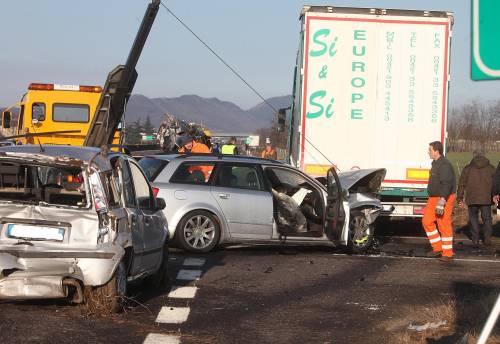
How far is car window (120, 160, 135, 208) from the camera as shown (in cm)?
893

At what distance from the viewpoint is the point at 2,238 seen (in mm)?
8125

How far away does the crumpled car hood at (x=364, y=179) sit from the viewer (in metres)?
15.2

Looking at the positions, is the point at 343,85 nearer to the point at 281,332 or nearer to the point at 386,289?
the point at 386,289

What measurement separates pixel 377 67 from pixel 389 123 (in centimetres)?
101

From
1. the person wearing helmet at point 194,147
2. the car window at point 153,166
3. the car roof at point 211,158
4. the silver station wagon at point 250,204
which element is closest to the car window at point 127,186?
the silver station wagon at point 250,204

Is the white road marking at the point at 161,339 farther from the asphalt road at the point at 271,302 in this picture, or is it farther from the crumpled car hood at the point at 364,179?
the crumpled car hood at the point at 364,179

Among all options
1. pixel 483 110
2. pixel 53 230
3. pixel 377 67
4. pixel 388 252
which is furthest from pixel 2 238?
pixel 483 110

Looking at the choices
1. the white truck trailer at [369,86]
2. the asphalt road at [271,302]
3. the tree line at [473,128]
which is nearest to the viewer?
the asphalt road at [271,302]

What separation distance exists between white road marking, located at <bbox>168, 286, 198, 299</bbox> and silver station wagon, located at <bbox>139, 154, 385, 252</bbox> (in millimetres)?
3379

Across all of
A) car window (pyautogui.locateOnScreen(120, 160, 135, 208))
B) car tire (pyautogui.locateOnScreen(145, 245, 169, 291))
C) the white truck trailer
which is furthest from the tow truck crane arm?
car window (pyautogui.locateOnScreen(120, 160, 135, 208))

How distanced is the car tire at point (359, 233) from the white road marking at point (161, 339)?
24.5ft

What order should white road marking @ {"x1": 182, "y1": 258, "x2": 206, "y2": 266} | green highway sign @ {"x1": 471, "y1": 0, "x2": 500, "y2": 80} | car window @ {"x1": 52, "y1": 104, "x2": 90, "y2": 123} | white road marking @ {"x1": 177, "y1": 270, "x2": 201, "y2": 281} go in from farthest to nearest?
car window @ {"x1": 52, "y1": 104, "x2": 90, "y2": 123}
white road marking @ {"x1": 182, "y1": 258, "x2": 206, "y2": 266}
white road marking @ {"x1": 177, "y1": 270, "x2": 201, "y2": 281}
green highway sign @ {"x1": 471, "y1": 0, "x2": 500, "y2": 80}

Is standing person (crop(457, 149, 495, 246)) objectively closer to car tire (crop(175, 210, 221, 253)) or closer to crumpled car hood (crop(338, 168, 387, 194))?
crumpled car hood (crop(338, 168, 387, 194))

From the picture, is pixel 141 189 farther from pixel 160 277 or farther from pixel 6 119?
pixel 6 119
